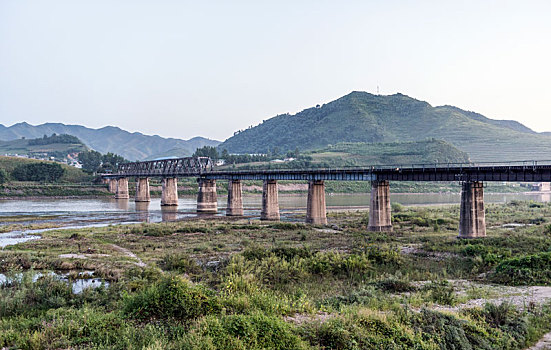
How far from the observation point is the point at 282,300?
17375mm

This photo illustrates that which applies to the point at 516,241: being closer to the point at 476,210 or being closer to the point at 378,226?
the point at 476,210

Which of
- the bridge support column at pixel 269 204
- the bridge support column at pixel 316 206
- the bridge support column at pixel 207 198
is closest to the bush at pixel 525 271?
the bridge support column at pixel 316 206

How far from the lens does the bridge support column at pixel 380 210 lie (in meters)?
55.1

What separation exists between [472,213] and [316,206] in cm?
2583

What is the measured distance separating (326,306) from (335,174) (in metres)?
51.7

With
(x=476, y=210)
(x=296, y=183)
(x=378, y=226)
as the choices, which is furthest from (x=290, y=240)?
(x=296, y=183)

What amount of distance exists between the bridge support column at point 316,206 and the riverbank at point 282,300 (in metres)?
25.7

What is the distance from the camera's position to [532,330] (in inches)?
595

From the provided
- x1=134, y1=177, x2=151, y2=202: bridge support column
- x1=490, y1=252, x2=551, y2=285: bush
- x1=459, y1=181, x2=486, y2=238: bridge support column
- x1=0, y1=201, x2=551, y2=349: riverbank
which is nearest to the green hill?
x1=134, y1=177, x2=151, y2=202: bridge support column

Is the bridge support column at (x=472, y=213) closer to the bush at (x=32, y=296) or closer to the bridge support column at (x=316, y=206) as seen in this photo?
the bridge support column at (x=316, y=206)

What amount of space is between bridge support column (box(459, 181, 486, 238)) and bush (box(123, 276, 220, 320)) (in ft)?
121

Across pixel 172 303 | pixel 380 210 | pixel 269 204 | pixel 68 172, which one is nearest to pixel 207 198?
pixel 269 204

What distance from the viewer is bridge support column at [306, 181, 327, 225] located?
65.5 m

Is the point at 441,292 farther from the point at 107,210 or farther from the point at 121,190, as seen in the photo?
the point at 121,190
